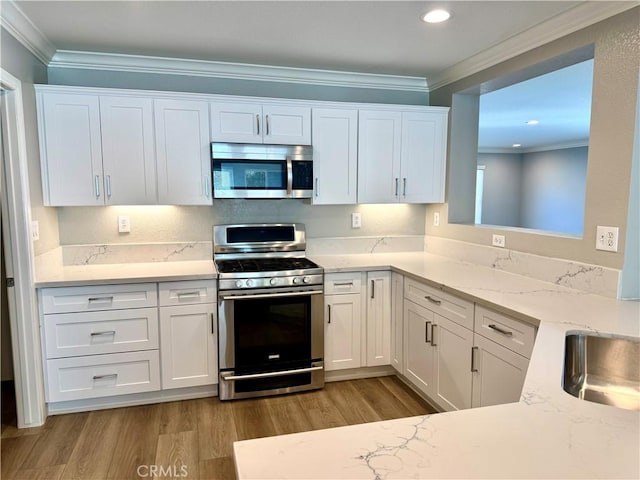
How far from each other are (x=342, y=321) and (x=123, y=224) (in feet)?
5.95

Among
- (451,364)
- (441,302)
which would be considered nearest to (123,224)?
(441,302)

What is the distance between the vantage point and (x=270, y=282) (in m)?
2.96

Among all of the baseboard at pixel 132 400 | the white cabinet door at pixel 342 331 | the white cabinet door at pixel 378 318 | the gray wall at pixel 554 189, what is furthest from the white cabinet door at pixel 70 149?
the gray wall at pixel 554 189

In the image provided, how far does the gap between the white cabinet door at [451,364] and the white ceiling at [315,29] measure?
5.77 feet

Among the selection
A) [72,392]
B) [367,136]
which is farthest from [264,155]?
[72,392]

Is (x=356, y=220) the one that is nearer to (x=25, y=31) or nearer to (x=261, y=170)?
(x=261, y=170)

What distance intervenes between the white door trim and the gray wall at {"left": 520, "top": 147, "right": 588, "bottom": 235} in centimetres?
791

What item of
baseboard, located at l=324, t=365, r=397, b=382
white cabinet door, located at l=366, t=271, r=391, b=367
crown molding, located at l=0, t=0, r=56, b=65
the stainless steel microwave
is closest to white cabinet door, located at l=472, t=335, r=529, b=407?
white cabinet door, located at l=366, t=271, r=391, b=367

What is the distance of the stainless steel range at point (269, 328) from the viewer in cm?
294

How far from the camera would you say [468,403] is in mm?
2424

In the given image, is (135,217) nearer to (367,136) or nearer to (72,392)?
(72,392)

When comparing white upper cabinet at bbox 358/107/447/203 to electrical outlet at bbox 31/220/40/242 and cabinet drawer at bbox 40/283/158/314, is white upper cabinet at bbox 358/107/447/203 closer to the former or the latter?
cabinet drawer at bbox 40/283/158/314

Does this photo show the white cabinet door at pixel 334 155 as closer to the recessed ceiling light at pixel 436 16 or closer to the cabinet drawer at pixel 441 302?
the cabinet drawer at pixel 441 302

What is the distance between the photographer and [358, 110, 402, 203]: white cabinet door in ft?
11.2
